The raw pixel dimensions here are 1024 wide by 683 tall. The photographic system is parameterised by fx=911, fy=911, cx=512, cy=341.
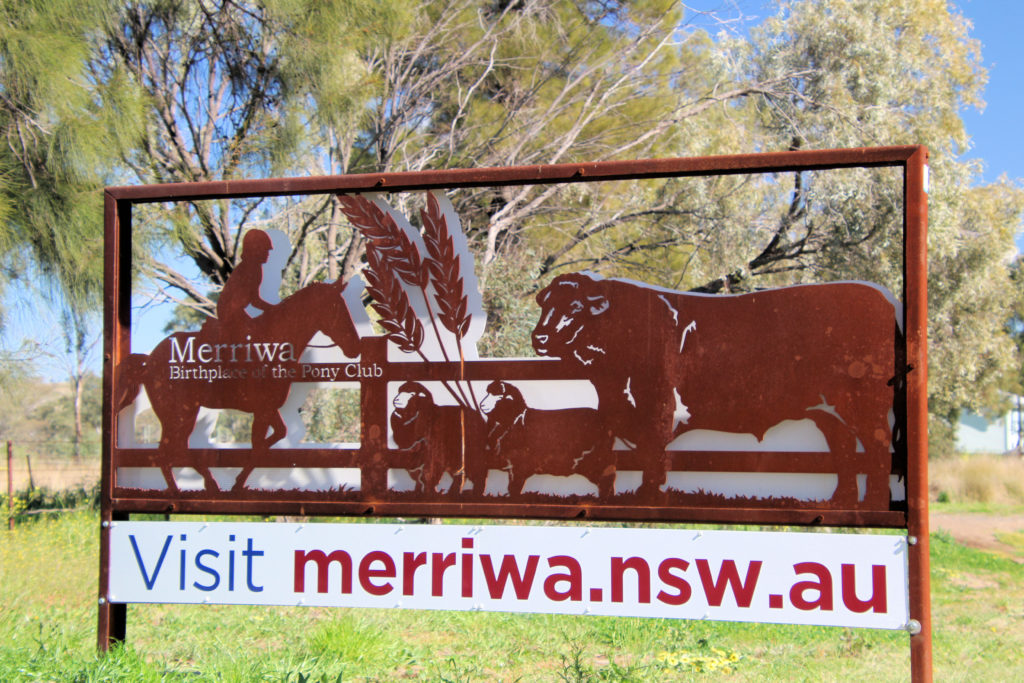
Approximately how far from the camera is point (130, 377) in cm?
430

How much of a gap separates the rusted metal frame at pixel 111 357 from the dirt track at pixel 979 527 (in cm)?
1048

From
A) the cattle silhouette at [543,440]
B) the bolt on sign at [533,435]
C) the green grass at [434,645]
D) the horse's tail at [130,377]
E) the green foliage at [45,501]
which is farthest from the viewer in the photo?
the green foliage at [45,501]

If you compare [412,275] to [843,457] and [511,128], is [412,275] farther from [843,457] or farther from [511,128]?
[511,128]

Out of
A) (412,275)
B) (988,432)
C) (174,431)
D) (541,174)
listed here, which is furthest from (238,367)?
(988,432)

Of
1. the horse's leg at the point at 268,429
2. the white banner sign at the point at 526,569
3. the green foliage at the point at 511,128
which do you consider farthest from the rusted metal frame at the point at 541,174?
the green foliage at the point at 511,128

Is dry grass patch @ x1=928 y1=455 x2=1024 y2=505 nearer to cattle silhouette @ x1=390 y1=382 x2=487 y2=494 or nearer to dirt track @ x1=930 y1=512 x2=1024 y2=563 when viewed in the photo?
dirt track @ x1=930 y1=512 x2=1024 y2=563

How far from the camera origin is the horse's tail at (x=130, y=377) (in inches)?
169

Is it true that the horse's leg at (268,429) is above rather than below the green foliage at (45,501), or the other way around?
above

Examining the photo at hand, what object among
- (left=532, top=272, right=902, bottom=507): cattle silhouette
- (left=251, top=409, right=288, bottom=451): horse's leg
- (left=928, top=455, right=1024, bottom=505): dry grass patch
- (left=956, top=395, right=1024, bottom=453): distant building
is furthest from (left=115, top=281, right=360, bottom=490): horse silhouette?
(left=956, top=395, right=1024, bottom=453): distant building

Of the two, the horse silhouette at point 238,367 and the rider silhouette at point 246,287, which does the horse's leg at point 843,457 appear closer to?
the horse silhouette at point 238,367

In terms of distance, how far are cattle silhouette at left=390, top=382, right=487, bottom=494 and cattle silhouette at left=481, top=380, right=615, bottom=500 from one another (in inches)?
3.0

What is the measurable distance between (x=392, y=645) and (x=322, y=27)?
277 inches

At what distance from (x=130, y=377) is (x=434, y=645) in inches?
109

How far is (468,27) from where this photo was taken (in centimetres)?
1229
